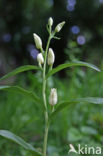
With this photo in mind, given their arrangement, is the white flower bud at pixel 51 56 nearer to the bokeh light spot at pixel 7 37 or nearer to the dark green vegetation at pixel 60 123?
the dark green vegetation at pixel 60 123

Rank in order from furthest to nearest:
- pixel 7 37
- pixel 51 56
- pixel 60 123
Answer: pixel 7 37
pixel 60 123
pixel 51 56

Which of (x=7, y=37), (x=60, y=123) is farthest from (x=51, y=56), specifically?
(x=7, y=37)

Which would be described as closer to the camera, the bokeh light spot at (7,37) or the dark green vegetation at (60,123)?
the dark green vegetation at (60,123)

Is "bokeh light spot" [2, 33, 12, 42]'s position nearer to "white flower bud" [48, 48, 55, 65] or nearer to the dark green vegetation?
the dark green vegetation

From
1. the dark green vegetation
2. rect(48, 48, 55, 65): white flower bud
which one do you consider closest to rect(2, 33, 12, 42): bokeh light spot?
the dark green vegetation

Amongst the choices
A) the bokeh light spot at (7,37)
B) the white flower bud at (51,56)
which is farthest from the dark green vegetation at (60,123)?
the bokeh light spot at (7,37)

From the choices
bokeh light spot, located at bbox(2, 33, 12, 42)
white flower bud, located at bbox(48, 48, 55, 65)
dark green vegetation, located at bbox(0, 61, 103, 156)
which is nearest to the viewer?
white flower bud, located at bbox(48, 48, 55, 65)

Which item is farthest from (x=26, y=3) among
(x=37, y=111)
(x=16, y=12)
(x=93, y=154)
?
(x=93, y=154)

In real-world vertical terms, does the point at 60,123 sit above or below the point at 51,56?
below

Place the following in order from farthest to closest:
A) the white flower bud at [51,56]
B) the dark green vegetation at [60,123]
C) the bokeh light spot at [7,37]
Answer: the bokeh light spot at [7,37] → the dark green vegetation at [60,123] → the white flower bud at [51,56]

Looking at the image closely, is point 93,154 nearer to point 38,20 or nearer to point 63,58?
point 63,58

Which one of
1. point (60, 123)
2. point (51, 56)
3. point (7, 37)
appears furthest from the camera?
point (7, 37)

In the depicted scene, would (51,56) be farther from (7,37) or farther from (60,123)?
(7,37)
